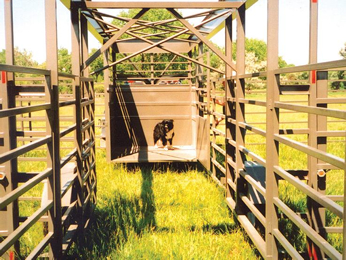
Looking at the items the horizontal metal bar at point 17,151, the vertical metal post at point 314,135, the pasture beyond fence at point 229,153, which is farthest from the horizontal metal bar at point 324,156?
the horizontal metal bar at point 17,151

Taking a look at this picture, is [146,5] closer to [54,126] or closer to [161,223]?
[54,126]

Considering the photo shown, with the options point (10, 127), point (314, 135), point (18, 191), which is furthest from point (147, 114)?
point (18, 191)

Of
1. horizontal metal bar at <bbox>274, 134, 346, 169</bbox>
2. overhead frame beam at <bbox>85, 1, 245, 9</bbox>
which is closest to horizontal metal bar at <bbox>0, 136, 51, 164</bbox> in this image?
horizontal metal bar at <bbox>274, 134, 346, 169</bbox>

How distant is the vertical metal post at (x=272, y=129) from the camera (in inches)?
145

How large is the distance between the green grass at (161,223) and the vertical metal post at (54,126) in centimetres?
66

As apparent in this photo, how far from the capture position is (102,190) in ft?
23.1

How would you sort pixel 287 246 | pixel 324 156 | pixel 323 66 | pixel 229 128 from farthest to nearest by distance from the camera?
pixel 229 128, pixel 287 246, pixel 323 66, pixel 324 156

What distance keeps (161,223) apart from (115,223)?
675 millimetres

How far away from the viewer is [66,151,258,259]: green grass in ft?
14.3

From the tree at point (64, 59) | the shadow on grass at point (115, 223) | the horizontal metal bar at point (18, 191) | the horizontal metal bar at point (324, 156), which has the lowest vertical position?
the shadow on grass at point (115, 223)

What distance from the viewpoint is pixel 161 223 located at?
17.7ft

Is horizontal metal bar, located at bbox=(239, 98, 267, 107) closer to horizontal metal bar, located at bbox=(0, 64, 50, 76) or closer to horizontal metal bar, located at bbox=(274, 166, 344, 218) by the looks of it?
horizontal metal bar, located at bbox=(274, 166, 344, 218)

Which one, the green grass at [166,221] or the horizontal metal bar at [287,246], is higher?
the horizontal metal bar at [287,246]

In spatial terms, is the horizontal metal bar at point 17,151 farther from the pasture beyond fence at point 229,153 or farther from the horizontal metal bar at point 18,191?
the horizontal metal bar at point 18,191
